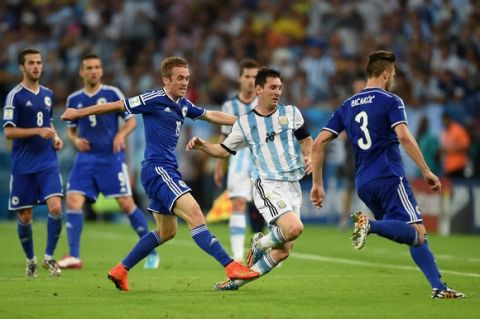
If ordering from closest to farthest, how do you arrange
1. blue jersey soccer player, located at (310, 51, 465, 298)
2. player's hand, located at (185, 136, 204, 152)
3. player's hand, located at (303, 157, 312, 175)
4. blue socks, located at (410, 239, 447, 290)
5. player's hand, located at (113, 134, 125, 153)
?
blue jersey soccer player, located at (310, 51, 465, 298)
blue socks, located at (410, 239, 447, 290)
player's hand, located at (185, 136, 204, 152)
player's hand, located at (303, 157, 312, 175)
player's hand, located at (113, 134, 125, 153)

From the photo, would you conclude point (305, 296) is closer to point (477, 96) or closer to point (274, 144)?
point (274, 144)

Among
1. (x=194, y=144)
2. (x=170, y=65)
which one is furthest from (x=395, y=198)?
(x=170, y=65)

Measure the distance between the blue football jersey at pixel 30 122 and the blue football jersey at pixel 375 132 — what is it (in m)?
4.54

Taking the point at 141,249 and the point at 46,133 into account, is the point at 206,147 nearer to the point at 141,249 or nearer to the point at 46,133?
the point at 141,249

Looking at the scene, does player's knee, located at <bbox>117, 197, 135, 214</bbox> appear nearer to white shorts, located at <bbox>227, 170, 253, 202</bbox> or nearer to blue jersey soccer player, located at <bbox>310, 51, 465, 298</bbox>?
white shorts, located at <bbox>227, 170, 253, 202</bbox>

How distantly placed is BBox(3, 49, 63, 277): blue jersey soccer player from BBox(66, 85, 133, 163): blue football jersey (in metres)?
1.01

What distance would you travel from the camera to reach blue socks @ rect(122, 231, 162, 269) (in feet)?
37.1

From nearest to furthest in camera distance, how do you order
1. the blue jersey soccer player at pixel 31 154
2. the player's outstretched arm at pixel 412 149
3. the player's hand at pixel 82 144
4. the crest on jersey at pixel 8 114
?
the player's outstretched arm at pixel 412 149 < the crest on jersey at pixel 8 114 < the blue jersey soccer player at pixel 31 154 < the player's hand at pixel 82 144

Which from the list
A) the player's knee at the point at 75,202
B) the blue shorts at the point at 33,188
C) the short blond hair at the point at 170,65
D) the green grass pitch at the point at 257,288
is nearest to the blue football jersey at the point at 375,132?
the green grass pitch at the point at 257,288

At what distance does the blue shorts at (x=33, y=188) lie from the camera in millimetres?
13547

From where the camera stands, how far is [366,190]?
34.6ft

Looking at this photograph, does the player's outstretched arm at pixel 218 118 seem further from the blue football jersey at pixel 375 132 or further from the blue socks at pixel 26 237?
the blue socks at pixel 26 237

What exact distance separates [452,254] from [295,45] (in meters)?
11.8

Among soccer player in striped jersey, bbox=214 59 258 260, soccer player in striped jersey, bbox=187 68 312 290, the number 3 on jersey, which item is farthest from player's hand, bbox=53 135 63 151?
the number 3 on jersey
